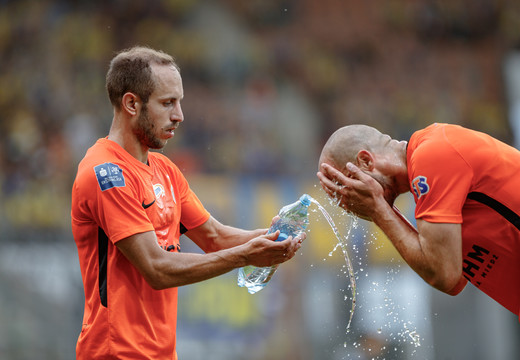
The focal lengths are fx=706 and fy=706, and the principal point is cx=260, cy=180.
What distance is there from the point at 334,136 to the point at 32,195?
8.78 meters

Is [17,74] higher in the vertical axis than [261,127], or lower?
higher

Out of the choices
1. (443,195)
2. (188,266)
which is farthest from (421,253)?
(188,266)

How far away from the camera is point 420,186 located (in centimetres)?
379

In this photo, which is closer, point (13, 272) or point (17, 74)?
point (13, 272)

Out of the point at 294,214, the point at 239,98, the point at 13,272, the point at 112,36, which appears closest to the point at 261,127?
the point at 239,98

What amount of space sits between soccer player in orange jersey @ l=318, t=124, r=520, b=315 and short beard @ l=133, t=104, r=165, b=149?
40.1 inches

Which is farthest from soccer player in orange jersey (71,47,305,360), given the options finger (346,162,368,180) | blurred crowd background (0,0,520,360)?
blurred crowd background (0,0,520,360)

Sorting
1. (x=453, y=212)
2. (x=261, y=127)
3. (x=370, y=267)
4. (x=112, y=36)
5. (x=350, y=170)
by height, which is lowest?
(x=370, y=267)

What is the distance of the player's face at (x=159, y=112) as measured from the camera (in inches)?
165

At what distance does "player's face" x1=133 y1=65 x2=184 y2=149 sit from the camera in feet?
13.8

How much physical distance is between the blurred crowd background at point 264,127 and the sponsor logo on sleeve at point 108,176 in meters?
2.25

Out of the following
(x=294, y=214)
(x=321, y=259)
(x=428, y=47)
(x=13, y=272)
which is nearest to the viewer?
(x=294, y=214)

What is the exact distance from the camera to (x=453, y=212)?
145 inches

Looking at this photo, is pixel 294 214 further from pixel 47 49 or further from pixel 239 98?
pixel 47 49
